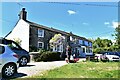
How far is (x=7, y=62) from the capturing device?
34.6ft

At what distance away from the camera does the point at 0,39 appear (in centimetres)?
1315

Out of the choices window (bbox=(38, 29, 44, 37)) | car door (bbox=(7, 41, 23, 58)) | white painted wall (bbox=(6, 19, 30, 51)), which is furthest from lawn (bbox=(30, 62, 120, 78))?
window (bbox=(38, 29, 44, 37))

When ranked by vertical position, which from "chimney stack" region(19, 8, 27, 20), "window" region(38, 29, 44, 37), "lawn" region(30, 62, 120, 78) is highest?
"chimney stack" region(19, 8, 27, 20)

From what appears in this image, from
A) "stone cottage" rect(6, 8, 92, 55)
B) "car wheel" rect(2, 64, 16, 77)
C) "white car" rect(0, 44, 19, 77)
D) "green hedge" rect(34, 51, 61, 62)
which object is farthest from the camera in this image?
"stone cottage" rect(6, 8, 92, 55)

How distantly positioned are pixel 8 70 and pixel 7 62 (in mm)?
418

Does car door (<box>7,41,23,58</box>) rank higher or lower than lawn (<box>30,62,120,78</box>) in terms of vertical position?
higher

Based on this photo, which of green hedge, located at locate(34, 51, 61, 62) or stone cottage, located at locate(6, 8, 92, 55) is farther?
stone cottage, located at locate(6, 8, 92, 55)

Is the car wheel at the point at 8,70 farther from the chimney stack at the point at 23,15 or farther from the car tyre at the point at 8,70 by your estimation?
the chimney stack at the point at 23,15

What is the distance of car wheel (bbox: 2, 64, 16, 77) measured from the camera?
10.5 m

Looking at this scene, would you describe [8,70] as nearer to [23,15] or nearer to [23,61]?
[23,61]

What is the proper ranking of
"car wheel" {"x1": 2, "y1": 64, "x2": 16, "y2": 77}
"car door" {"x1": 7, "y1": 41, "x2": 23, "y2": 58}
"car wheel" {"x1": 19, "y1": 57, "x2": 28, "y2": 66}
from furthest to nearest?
1. "car wheel" {"x1": 19, "y1": 57, "x2": 28, "y2": 66}
2. "car door" {"x1": 7, "y1": 41, "x2": 23, "y2": 58}
3. "car wheel" {"x1": 2, "y1": 64, "x2": 16, "y2": 77}

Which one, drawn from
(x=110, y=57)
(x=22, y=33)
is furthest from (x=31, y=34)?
(x=110, y=57)

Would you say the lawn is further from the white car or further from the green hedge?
the green hedge

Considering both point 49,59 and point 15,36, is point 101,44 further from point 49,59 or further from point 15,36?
point 49,59
